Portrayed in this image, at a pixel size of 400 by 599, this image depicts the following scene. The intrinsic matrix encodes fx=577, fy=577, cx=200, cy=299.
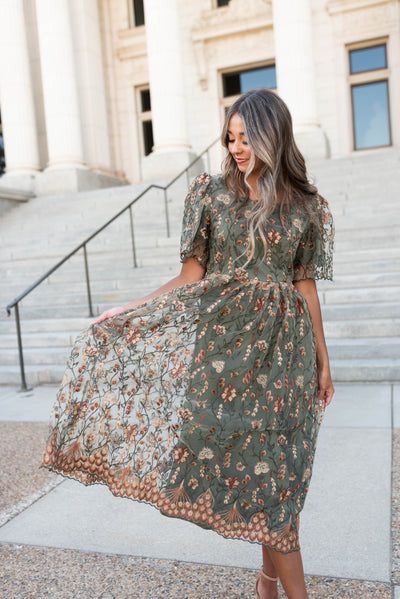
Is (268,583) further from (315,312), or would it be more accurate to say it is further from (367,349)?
(367,349)

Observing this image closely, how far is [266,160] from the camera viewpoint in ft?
6.54

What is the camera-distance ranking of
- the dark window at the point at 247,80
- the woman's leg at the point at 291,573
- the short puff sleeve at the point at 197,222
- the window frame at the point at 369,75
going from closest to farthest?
the woman's leg at the point at 291,573, the short puff sleeve at the point at 197,222, the window frame at the point at 369,75, the dark window at the point at 247,80

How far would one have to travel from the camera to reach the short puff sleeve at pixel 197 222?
216 cm

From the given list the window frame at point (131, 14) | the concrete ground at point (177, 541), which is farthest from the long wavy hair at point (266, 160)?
the window frame at point (131, 14)

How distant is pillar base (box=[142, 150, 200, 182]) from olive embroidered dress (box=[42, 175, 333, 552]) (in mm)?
12327

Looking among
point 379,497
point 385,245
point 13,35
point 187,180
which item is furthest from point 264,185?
point 13,35

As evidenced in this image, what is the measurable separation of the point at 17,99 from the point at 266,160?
15.3 meters

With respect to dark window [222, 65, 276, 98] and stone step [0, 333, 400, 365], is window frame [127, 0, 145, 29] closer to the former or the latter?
dark window [222, 65, 276, 98]

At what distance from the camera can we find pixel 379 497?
127 inches

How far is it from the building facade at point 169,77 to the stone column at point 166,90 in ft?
0.08

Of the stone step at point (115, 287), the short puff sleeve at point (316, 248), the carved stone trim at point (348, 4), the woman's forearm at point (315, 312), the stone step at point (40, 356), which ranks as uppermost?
the carved stone trim at point (348, 4)

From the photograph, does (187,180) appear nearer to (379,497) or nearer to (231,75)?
(231,75)

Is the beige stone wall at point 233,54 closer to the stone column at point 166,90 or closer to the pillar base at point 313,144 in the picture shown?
the pillar base at point 313,144

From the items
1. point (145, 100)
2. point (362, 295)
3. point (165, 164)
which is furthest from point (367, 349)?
point (145, 100)
